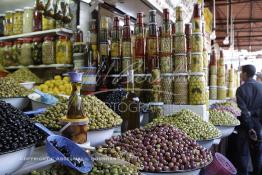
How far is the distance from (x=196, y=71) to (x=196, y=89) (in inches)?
5.3

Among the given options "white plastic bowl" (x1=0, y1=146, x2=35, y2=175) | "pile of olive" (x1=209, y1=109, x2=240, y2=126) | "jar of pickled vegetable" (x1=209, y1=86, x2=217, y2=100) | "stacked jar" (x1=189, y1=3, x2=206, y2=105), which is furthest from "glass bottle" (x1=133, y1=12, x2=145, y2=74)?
"jar of pickled vegetable" (x1=209, y1=86, x2=217, y2=100)

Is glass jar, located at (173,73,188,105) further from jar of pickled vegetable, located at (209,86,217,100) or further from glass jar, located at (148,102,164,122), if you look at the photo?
jar of pickled vegetable, located at (209,86,217,100)

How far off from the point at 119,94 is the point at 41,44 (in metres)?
1.12

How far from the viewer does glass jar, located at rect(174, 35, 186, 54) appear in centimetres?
246

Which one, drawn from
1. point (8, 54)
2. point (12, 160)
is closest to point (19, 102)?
point (12, 160)

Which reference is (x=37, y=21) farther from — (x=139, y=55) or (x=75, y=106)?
(x=75, y=106)

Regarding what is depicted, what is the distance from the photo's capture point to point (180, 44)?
96.7 inches

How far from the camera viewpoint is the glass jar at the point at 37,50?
9.83ft

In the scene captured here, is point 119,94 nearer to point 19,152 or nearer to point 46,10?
point 46,10

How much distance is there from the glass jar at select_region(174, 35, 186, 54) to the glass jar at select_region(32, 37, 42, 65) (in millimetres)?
1265

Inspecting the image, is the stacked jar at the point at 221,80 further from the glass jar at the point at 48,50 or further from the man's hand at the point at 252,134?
the glass jar at the point at 48,50

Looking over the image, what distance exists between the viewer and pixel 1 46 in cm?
328

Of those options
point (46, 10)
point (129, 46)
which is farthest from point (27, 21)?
point (129, 46)

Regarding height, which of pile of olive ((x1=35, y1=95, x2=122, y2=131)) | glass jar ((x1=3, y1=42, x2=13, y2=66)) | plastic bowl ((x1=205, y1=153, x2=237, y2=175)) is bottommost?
plastic bowl ((x1=205, y1=153, x2=237, y2=175))
